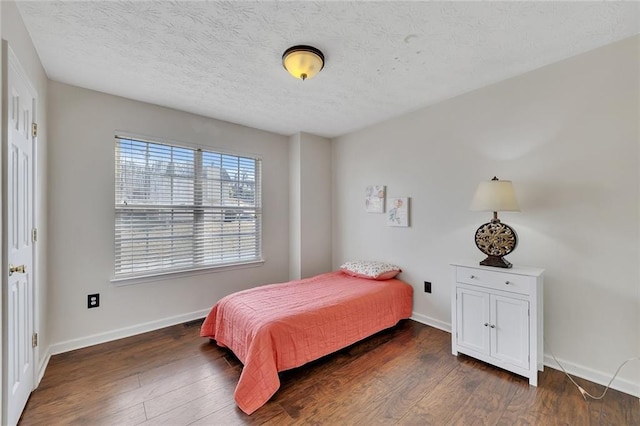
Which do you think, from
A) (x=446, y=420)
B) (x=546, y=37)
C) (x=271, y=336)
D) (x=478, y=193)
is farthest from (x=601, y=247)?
(x=271, y=336)

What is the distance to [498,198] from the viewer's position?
209 cm

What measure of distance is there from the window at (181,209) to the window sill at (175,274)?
0.04m

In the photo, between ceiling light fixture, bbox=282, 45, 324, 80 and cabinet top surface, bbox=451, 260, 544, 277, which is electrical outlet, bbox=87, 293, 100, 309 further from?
cabinet top surface, bbox=451, 260, 544, 277

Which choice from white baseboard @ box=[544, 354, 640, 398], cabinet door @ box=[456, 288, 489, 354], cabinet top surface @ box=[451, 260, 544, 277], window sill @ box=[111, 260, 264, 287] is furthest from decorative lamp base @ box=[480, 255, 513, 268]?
window sill @ box=[111, 260, 264, 287]

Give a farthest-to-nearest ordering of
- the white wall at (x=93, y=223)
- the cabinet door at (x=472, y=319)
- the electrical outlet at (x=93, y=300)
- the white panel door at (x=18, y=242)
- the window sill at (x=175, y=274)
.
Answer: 1. the window sill at (x=175, y=274)
2. the electrical outlet at (x=93, y=300)
3. the white wall at (x=93, y=223)
4. the cabinet door at (x=472, y=319)
5. the white panel door at (x=18, y=242)

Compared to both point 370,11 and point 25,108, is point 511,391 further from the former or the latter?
point 25,108

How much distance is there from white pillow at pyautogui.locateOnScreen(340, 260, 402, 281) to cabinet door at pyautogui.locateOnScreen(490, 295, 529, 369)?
1143 millimetres

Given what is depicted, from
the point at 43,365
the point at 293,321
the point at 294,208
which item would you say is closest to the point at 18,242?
the point at 43,365

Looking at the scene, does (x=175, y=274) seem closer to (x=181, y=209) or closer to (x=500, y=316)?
(x=181, y=209)

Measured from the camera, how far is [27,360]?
1.78 metres

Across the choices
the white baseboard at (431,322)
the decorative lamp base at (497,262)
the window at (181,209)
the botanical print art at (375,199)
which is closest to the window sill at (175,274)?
the window at (181,209)

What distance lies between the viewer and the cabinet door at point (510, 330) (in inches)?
78.0

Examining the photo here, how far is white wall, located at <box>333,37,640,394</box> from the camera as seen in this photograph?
187cm

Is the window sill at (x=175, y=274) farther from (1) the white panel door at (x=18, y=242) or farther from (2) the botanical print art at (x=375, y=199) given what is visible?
(2) the botanical print art at (x=375, y=199)
